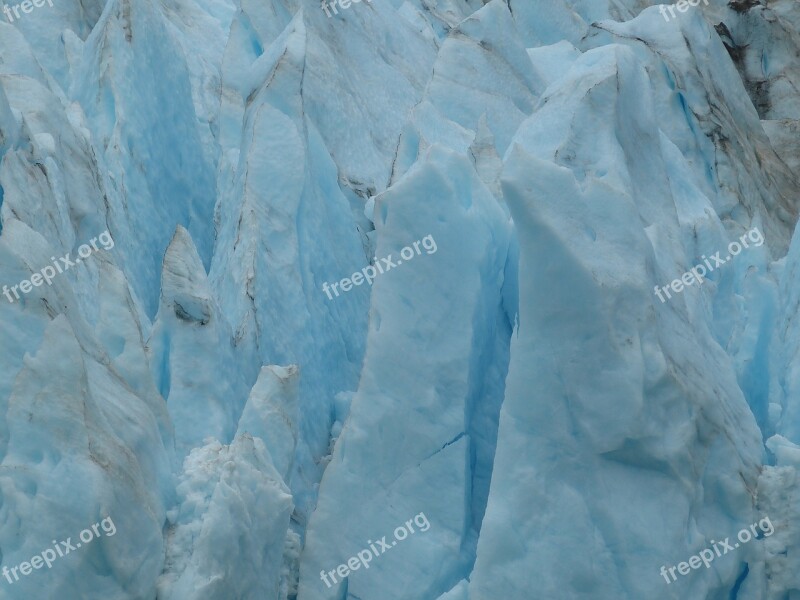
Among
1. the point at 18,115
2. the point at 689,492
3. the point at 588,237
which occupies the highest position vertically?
the point at 18,115

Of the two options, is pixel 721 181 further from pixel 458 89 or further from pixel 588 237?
pixel 588 237

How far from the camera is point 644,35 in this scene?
842 centimetres

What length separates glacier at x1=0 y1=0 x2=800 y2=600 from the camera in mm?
3836

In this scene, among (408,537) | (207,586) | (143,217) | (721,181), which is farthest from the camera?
(721,181)

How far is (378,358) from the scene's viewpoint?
460 cm

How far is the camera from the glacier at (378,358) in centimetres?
384

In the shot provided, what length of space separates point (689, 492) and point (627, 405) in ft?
1.69

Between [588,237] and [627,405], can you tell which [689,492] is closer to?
[627,405]

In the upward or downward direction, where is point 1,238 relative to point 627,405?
upward

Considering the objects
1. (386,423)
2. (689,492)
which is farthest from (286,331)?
(689,492)

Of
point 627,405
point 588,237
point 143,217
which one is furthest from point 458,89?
point 627,405

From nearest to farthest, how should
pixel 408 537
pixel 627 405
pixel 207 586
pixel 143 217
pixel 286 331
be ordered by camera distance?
pixel 207 586 < pixel 627 405 < pixel 408 537 < pixel 286 331 < pixel 143 217

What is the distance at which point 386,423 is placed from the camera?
15.1 feet

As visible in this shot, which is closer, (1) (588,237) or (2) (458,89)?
(1) (588,237)
